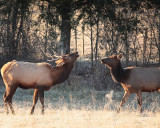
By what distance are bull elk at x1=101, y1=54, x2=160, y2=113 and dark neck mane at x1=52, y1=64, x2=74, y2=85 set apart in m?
1.18

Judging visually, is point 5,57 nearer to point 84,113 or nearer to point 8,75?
point 8,75

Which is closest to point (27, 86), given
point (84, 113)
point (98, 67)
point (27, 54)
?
point (84, 113)

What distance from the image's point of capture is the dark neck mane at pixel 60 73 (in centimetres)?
998

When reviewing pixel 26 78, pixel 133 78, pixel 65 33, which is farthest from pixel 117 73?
pixel 65 33

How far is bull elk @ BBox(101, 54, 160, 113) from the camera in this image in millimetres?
10391

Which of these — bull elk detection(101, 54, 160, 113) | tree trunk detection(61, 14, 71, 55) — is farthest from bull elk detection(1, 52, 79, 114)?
tree trunk detection(61, 14, 71, 55)

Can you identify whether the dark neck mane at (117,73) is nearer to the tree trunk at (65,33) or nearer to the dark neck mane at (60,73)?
the dark neck mane at (60,73)

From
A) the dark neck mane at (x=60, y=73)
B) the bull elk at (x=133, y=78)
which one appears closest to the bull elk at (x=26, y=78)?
the dark neck mane at (x=60, y=73)

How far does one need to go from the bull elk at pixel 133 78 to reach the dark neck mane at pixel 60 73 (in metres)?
1.18

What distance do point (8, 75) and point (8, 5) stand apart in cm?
726

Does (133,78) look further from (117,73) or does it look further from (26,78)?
(26,78)

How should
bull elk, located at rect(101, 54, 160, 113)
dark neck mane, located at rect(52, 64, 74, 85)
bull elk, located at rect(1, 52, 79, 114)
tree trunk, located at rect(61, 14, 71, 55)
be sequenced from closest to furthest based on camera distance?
bull elk, located at rect(1, 52, 79, 114), dark neck mane, located at rect(52, 64, 74, 85), bull elk, located at rect(101, 54, 160, 113), tree trunk, located at rect(61, 14, 71, 55)

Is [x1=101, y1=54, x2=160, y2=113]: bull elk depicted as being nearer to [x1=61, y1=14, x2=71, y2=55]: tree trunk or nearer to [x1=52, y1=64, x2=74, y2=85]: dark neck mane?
[x1=52, y1=64, x2=74, y2=85]: dark neck mane

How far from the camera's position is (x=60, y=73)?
10039mm
